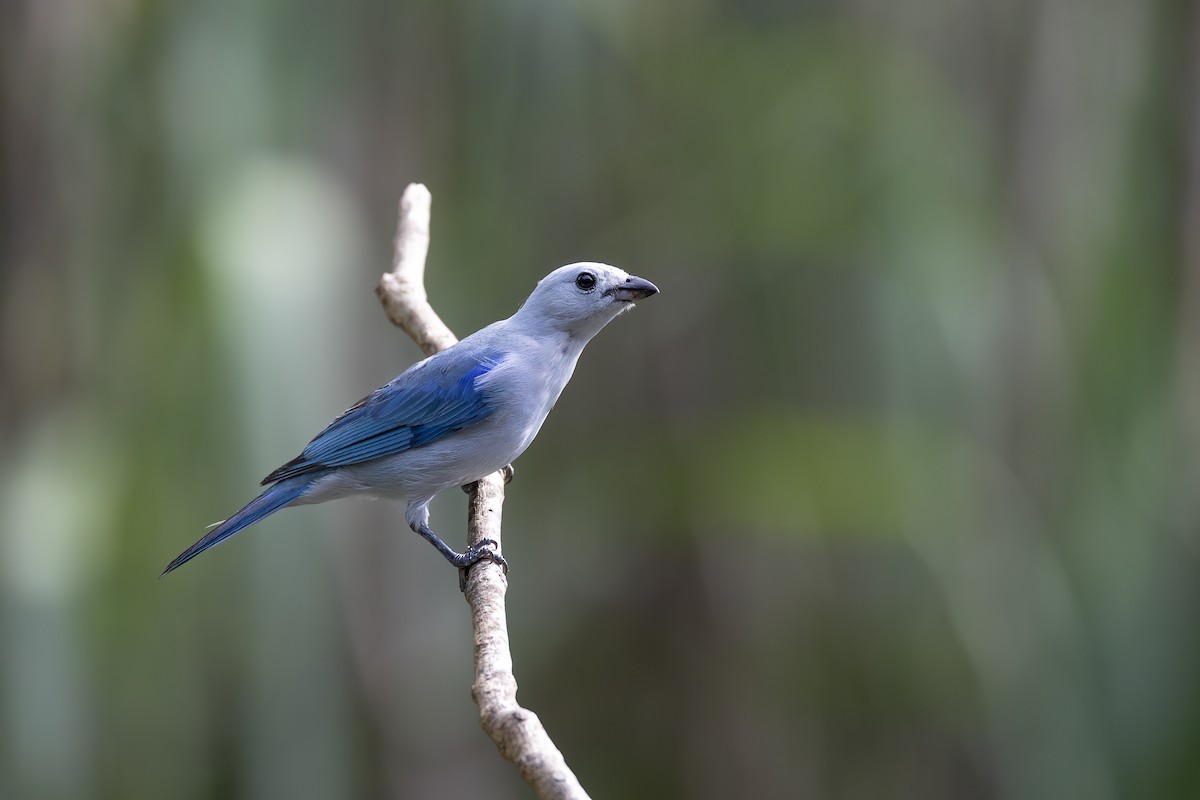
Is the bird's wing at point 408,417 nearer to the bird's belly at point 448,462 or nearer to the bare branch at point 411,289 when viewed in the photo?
the bird's belly at point 448,462

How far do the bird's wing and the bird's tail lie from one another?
4 cm

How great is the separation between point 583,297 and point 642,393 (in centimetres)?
369

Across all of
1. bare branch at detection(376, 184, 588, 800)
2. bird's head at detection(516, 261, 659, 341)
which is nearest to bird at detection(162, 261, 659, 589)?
bird's head at detection(516, 261, 659, 341)

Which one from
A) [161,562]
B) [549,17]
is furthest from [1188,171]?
[161,562]

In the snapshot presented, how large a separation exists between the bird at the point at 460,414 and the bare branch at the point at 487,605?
23 centimetres

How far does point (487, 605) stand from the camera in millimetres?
2826

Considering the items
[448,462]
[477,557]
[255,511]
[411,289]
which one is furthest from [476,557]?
[411,289]

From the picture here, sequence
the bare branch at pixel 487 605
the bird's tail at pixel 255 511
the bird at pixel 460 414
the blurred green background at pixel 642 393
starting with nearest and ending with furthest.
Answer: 1. the bare branch at pixel 487 605
2. the bird's tail at pixel 255 511
3. the bird at pixel 460 414
4. the blurred green background at pixel 642 393

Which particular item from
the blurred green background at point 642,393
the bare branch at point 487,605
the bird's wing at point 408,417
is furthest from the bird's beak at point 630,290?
the blurred green background at point 642,393

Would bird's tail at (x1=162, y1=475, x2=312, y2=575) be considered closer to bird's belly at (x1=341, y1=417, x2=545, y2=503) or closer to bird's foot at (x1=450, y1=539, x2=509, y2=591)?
bird's belly at (x1=341, y1=417, x2=545, y2=503)

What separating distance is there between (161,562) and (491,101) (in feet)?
9.36

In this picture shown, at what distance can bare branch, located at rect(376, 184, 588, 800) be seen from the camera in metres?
2.00

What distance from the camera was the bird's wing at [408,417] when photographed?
3529 mm

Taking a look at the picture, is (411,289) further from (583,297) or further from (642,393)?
(642,393)
